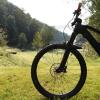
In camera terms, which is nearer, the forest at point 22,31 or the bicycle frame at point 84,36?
the bicycle frame at point 84,36

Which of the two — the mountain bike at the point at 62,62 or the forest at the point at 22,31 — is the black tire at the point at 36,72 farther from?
the forest at the point at 22,31

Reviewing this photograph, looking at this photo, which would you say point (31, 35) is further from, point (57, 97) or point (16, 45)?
point (57, 97)

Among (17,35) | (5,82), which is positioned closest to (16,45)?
(17,35)

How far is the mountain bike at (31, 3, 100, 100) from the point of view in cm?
769

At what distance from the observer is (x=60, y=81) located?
28.2 feet

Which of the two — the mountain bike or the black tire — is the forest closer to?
the mountain bike

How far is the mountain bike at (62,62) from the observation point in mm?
7691

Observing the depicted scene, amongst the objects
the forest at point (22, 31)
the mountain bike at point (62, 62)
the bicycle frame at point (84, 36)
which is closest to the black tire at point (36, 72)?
the mountain bike at point (62, 62)

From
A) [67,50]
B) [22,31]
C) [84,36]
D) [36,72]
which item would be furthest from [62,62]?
[22,31]

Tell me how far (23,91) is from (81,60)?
2.33 meters

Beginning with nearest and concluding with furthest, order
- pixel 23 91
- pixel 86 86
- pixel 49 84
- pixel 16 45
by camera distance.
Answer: pixel 49 84 < pixel 23 91 < pixel 86 86 < pixel 16 45

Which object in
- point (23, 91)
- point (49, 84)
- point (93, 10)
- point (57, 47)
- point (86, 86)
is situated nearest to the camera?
point (57, 47)

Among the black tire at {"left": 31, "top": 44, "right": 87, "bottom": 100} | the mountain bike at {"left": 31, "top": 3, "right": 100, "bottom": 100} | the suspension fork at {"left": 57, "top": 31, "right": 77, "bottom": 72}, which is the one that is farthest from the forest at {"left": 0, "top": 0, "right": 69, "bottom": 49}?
the suspension fork at {"left": 57, "top": 31, "right": 77, "bottom": 72}

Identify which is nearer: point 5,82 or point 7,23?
point 5,82
